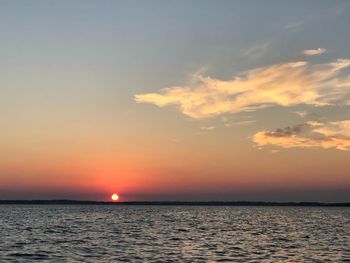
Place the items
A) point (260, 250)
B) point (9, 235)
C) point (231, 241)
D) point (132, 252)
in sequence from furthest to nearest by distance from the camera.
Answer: point (9, 235) → point (231, 241) → point (260, 250) → point (132, 252)

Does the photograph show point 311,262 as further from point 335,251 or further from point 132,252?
point 132,252

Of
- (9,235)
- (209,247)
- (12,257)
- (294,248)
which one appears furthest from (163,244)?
Answer: (9,235)

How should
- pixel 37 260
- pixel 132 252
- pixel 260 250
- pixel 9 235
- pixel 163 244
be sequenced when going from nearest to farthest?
pixel 37 260 → pixel 132 252 → pixel 260 250 → pixel 163 244 → pixel 9 235

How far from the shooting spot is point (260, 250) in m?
51.8

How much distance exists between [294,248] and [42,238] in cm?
3041

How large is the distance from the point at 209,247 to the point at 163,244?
591cm

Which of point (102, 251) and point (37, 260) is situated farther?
point (102, 251)

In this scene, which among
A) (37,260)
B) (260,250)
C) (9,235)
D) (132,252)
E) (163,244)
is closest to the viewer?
(37,260)

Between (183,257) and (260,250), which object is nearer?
(183,257)

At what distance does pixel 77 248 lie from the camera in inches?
2008

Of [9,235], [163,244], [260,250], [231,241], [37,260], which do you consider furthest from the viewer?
[9,235]

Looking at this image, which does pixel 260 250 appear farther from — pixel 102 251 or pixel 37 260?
pixel 37 260

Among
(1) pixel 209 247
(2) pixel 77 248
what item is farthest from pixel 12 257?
(1) pixel 209 247

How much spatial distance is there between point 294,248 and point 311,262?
411 inches
